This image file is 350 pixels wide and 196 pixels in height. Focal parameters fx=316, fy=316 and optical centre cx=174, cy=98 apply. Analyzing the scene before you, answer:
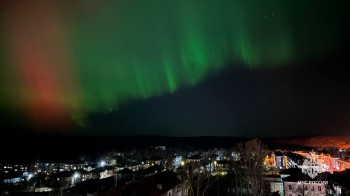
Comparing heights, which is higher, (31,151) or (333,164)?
(31,151)

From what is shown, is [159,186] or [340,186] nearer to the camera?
[340,186]

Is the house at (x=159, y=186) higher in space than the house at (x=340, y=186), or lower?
higher

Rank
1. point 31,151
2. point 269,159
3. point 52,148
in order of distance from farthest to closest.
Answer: point 52,148, point 31,151, point 269,159

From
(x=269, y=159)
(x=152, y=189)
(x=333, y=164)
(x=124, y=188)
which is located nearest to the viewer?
(x=124, y=188)

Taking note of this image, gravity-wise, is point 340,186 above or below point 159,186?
below

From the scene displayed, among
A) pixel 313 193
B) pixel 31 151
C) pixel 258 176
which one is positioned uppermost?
pixel 31 151

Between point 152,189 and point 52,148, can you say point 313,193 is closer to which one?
point 152,189

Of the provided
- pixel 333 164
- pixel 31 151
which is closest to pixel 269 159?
pixel 333 164

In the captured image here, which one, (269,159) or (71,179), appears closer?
(71,179)

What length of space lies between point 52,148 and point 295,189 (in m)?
172

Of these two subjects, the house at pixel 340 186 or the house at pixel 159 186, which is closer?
the house at pixel 340 186

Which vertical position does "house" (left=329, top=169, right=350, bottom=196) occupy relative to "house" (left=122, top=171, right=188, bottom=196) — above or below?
below

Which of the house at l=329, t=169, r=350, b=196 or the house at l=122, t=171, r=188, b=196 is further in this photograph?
the house at l=122, t=171, r=188, b=196

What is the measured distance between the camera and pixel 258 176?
4197cm
